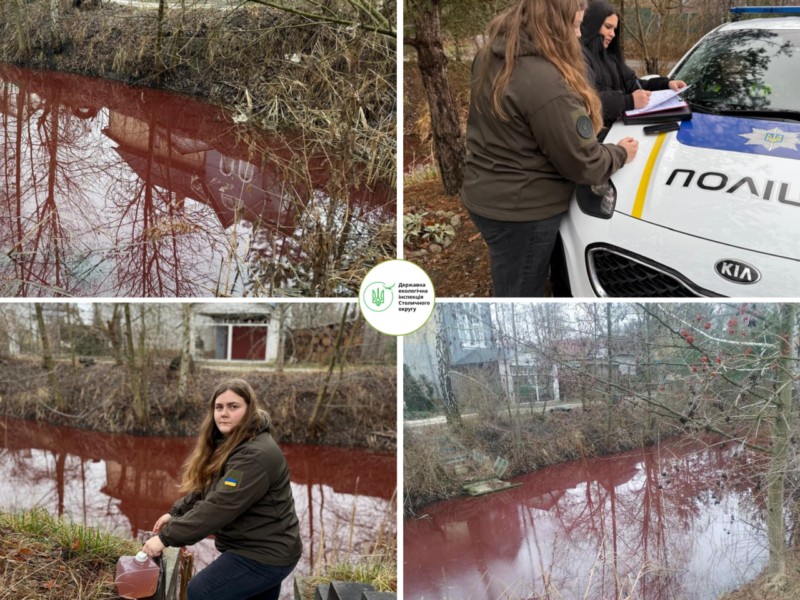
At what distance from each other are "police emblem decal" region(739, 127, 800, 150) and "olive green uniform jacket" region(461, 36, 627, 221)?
557 mm

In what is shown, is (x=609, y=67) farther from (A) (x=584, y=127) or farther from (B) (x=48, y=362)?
(B) (x=48, y=362)

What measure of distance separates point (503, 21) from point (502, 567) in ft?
8.82

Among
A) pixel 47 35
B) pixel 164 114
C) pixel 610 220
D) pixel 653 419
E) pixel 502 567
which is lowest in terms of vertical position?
pixel 502 567

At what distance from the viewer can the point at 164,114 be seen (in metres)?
7.98

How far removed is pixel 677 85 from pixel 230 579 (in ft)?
10.9

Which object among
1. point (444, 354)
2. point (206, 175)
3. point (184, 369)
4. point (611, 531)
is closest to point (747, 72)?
point (444, 354)

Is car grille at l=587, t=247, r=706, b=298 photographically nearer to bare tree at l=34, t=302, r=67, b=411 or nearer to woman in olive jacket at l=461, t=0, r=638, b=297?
woman in olive jacket at l=461, t=0, r=638, b=297

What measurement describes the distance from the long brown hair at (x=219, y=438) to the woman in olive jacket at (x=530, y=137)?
125 cm

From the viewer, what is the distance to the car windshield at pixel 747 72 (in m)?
3.50

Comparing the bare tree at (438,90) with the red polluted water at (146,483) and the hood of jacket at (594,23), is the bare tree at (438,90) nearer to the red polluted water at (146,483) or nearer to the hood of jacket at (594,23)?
the hood of jacket at (594,23)

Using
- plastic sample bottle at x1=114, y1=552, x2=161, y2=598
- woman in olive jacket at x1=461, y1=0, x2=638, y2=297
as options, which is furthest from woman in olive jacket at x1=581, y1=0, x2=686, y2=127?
plastic sample bottle at x1=114, y1=552, x2=161, y2=598

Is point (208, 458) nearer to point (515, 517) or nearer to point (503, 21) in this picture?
point (515, 517)

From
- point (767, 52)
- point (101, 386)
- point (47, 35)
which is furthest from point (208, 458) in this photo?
point (47, 35)

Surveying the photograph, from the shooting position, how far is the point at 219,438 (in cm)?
317
